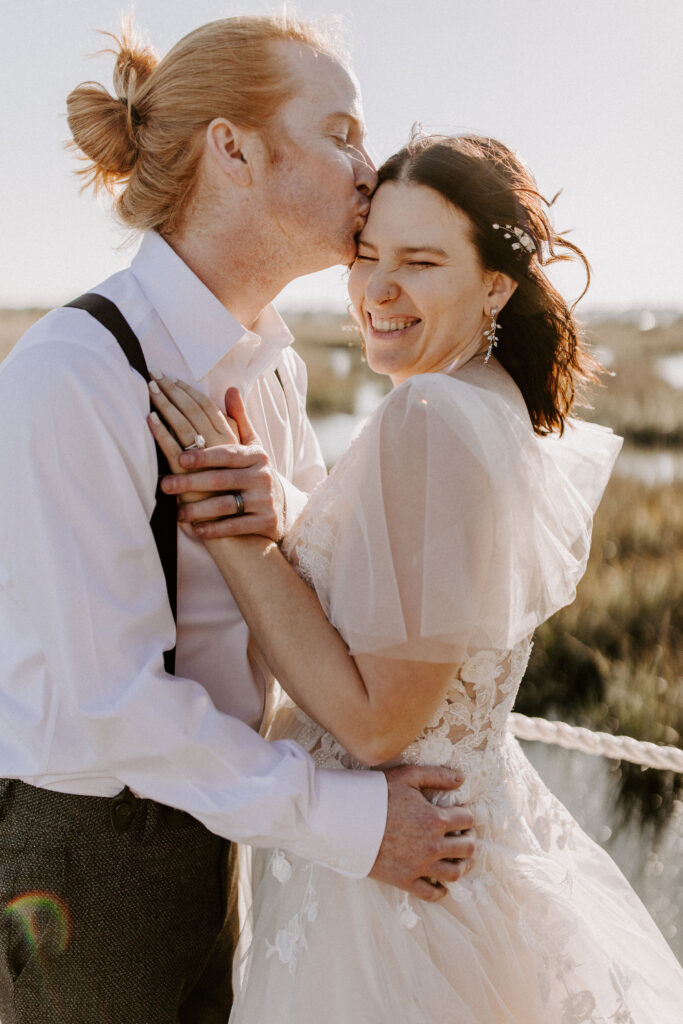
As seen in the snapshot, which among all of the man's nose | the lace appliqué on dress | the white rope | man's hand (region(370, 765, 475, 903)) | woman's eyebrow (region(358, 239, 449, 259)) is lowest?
the white rope

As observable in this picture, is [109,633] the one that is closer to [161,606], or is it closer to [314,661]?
[161,606]

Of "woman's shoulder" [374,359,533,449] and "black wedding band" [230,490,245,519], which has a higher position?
"woman's shoulder" [374,359,533,449]

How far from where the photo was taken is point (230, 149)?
1.98 m

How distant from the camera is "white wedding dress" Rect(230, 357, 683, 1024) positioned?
1.64 m

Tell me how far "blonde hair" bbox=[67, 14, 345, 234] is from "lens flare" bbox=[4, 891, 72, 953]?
1500mm

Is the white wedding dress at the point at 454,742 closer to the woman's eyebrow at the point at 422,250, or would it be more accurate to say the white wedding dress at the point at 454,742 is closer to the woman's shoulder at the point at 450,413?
the woman's shoulder at the point at 450,413

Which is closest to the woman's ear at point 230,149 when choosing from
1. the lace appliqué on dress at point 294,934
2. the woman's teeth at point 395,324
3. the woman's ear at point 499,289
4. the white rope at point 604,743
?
the woman's teeth at point 395,324

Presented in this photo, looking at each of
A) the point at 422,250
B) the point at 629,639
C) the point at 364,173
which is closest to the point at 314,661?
the point at 422,250

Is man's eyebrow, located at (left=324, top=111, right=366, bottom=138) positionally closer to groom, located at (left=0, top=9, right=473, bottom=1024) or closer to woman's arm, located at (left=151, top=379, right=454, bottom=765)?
groom, located at (left=0, top=9, right=473, bottom=1024)

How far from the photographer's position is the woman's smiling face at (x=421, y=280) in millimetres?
1981

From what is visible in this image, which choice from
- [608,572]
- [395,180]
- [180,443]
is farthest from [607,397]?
[180,443]

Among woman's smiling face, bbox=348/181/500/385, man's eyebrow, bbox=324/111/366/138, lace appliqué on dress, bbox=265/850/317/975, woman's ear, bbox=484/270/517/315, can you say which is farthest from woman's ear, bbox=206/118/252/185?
lace appliqué on dress, bbox=265/850/317/975

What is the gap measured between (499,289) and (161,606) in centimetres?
108

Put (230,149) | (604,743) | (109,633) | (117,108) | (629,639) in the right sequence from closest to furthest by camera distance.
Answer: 1. (109,633)
2. (230,149)
3. (117,108)
4. (604,743)
5. (629,639)
